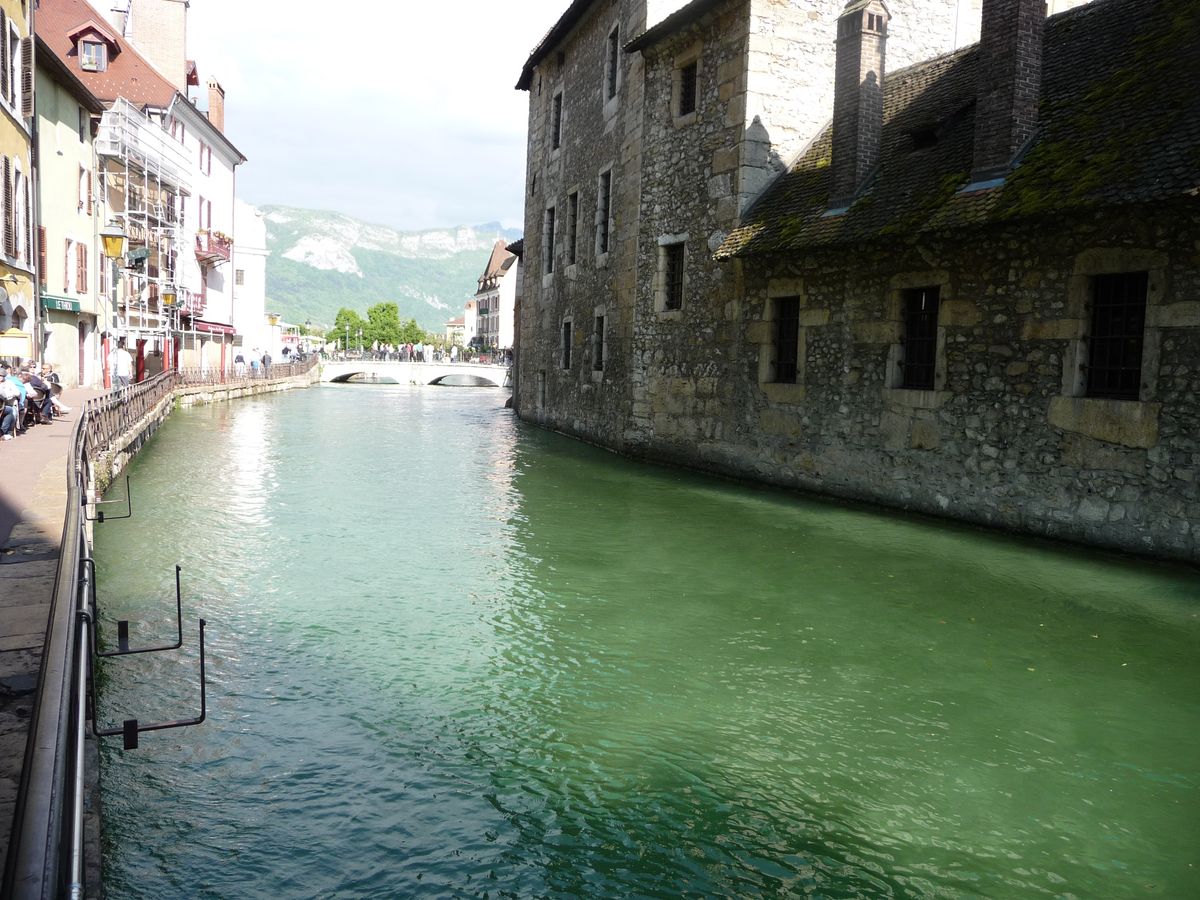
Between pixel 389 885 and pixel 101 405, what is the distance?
1119 cm

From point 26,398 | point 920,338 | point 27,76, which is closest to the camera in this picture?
point 920,338

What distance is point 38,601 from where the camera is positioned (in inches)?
238

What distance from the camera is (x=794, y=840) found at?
450 cm

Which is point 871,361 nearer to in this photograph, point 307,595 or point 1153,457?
point 1153,457

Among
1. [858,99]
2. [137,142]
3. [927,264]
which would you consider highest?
[137,142]

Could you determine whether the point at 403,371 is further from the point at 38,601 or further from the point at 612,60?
the point at 38,601

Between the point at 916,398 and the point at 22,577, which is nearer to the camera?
the point at 22,577

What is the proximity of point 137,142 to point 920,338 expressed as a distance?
2576 centimetres

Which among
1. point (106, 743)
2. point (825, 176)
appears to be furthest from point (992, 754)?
point (825, 176)

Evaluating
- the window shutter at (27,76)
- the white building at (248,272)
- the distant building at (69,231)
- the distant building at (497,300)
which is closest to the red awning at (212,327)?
the white building at (248,272)

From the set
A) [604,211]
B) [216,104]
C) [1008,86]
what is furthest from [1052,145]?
[216,104]

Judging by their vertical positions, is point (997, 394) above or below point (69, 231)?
below

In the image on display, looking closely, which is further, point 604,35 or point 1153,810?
point 604,35

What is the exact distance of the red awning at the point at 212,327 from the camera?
1601 inches
